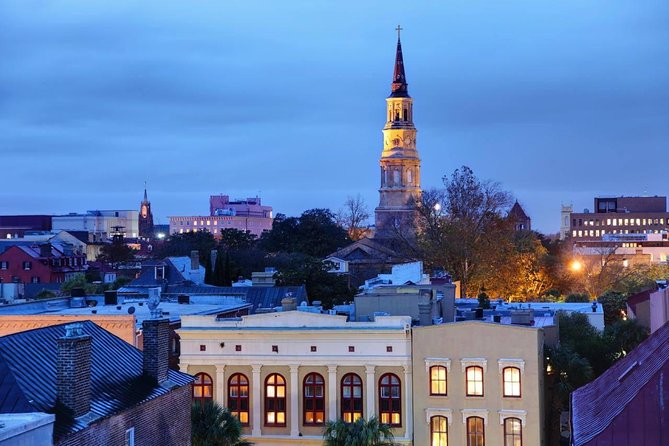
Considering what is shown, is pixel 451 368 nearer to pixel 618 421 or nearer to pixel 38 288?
pixel 618 421

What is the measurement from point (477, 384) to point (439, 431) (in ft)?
7.73

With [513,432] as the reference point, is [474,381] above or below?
above

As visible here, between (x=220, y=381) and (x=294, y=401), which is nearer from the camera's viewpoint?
(x=294, y=401)

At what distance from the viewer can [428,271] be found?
86062 millimetres

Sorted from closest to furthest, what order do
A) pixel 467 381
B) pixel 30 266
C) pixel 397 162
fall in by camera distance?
pixel 467 381 → pixel 30 266 → pixel 397 162

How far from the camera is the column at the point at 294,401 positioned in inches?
1583

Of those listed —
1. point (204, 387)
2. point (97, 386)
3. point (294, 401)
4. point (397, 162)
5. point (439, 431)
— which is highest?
point (397, 162)

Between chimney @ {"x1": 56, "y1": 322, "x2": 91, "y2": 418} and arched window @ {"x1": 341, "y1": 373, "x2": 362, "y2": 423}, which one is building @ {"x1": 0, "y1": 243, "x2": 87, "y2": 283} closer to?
arched window @ {"x1": 341, "y1": 373, "x2": 362, "y2": 423}

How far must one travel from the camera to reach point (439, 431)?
129ft

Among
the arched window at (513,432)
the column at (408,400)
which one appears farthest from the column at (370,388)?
the arched window at (513,432)

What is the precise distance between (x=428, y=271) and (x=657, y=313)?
4894cm

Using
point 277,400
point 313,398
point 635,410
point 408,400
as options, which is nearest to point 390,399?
point 408,400

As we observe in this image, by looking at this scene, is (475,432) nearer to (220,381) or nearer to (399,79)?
(220,381)

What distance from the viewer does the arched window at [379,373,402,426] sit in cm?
3966
